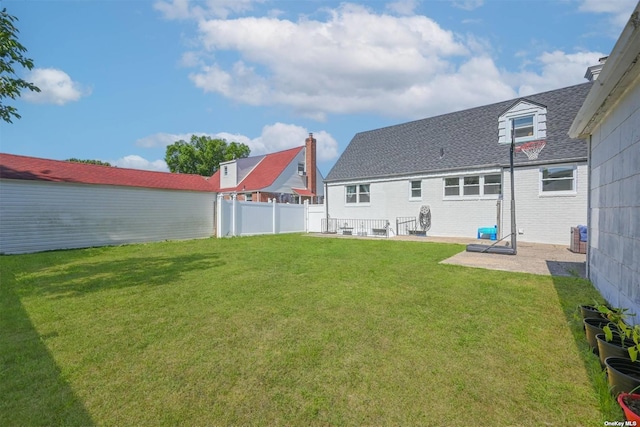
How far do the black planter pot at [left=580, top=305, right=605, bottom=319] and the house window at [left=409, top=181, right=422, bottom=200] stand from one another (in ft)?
42.9

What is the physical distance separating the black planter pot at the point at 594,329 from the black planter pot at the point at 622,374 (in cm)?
62

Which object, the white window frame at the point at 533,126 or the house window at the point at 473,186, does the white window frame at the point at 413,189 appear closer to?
the house window at the point at 473,186

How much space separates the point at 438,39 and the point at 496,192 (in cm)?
710

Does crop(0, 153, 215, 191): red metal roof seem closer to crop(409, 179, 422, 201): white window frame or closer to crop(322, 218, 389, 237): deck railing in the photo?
crop(322, 218, 389, 237): deck railing

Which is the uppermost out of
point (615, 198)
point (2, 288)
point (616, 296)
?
point (615, 198)

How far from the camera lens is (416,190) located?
16875 mm

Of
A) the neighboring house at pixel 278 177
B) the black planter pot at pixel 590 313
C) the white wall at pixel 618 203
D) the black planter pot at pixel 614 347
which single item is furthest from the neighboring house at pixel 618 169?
the neighboring house at pixel 278 177

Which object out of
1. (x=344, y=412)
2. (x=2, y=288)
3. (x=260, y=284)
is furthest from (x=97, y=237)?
(x=344, y=412)

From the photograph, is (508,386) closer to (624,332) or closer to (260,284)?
(624,332)

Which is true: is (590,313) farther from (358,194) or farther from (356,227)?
(358,194)

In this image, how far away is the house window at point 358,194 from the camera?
19.1 meters

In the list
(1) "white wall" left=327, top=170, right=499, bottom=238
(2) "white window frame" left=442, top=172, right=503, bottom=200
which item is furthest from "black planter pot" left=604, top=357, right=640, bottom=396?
(2) "white window frame" left=442, top=172, right=503, bottom=200

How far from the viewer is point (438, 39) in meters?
12.2

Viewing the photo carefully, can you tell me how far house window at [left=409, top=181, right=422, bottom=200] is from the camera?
54.7 ft
